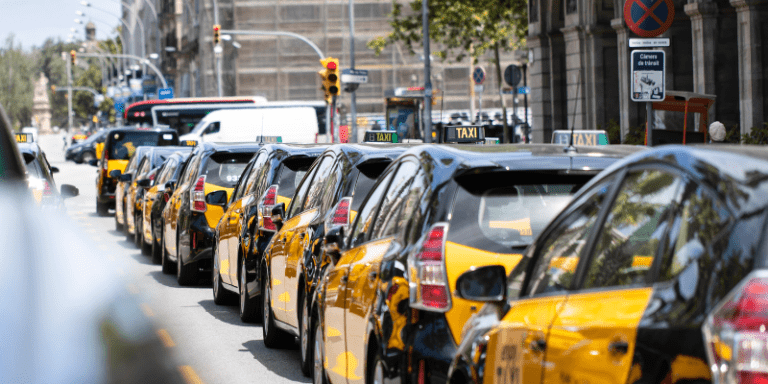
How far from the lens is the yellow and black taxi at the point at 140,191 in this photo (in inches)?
752

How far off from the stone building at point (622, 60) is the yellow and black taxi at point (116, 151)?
954 cm

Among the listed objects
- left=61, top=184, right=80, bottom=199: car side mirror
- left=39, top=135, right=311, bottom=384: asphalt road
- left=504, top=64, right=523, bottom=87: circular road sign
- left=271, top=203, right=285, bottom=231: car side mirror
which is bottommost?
left=39, top=135, right=311, bottom=384: asphalt road

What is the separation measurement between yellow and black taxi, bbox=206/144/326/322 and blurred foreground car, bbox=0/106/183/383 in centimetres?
624

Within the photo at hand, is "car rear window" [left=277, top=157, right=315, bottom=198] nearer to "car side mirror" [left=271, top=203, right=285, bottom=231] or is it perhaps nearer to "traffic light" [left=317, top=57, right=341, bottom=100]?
"car side mirror" [left=271, top=203, right=285, bottom=231]

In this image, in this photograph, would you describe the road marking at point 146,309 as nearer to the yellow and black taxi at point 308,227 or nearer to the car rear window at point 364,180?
the yellow and black taxi at point 308,227

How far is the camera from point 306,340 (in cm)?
788

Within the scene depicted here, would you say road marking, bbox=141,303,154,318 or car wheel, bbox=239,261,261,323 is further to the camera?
car wheel, bbox=239,261,261,323

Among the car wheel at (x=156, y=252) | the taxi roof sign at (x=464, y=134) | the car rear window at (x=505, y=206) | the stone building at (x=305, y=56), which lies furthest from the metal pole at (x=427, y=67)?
the stone building at (x=305, y=56)

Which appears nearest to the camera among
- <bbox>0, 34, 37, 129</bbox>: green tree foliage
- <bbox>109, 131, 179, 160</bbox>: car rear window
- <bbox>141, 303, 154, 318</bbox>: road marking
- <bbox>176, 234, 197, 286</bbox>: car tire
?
<bbox>141, 303, 154, 318</bbox>: road marking

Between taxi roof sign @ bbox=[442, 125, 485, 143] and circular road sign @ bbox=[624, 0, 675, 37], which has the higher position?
circular road sign @ bbox=[624, 0, 675, 37]

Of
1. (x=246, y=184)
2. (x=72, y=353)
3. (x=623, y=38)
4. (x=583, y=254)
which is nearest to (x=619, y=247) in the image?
(x=583, y=254)

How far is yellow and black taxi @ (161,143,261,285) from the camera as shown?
44.8 ft

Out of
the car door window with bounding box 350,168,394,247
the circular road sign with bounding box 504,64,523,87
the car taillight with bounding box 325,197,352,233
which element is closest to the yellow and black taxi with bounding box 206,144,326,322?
the car taillight with bounding box 325,197,352,233

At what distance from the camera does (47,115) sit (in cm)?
15662
